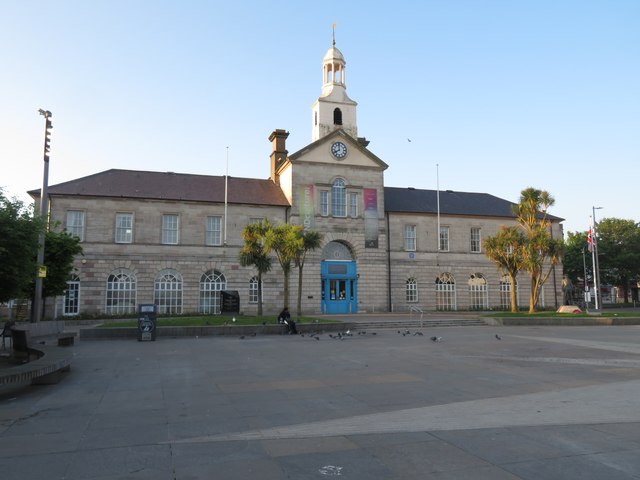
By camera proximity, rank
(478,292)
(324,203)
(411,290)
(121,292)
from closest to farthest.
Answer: (121,292)
(324,203)
(411,290)
(478,292)

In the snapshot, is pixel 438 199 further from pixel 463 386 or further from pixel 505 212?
pixel 463 386

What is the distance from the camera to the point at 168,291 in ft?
121

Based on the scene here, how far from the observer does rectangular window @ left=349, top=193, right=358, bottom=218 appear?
4122 cm

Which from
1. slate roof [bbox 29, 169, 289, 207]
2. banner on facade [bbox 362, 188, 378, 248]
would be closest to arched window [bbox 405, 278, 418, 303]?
banner on facade [bbox 362, 188, 378, 248]

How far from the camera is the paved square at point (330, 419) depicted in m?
5.66

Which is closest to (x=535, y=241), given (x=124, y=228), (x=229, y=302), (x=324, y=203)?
(x=324, y=203)

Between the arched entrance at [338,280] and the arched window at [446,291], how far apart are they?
7.74m

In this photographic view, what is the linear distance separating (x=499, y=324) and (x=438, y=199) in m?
16.4

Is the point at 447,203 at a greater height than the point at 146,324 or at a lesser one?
greater

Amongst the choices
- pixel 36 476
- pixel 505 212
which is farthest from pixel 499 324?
pixel 36 476

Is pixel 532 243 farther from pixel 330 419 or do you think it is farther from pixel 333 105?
pixel 330 419

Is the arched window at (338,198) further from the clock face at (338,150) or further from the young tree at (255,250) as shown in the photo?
the young tree at (255,250)

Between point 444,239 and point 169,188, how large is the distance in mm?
23130

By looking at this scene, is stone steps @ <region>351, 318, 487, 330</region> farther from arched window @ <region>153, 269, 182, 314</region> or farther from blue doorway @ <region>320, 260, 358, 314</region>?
arched window @ <region>153, 269, 182, 314</region>
